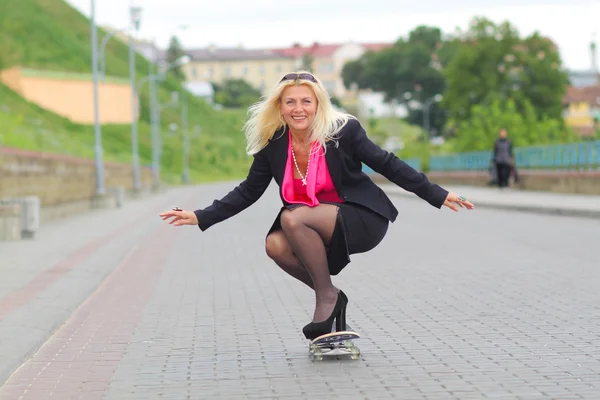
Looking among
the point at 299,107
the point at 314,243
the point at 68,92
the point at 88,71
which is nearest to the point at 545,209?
the point at 314,243

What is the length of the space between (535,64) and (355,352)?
87.7 m

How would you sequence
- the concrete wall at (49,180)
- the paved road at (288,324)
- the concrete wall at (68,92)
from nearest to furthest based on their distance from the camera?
the paved road at (288,324) < the concrete wall at (49,180) < the concrete wall at (68,92)

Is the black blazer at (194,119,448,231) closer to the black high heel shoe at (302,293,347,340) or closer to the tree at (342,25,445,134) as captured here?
the black high heel shoe at (302,293,347,340)

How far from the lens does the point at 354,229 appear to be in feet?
23.0

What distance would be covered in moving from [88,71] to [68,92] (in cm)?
777

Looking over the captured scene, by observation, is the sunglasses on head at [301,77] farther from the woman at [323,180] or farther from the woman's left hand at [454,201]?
the woman's left hand at [454,201]

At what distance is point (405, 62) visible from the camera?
150875mm

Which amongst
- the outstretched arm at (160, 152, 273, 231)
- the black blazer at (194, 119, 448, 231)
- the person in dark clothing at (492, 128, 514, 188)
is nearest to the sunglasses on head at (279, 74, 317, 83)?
the black blazer at (194, 119, 448, 231)

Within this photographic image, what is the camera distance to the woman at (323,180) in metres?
6.94

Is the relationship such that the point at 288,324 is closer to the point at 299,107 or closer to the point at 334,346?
the point at 334,346

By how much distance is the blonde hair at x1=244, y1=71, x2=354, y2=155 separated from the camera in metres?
6.91

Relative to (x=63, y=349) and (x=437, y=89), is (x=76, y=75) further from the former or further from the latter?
(x=63, y=349)

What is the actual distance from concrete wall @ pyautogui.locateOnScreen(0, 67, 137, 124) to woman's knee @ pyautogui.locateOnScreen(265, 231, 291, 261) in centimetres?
9690

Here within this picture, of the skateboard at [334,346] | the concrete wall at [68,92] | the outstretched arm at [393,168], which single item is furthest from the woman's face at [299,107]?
the concrete wall at [68,92]
